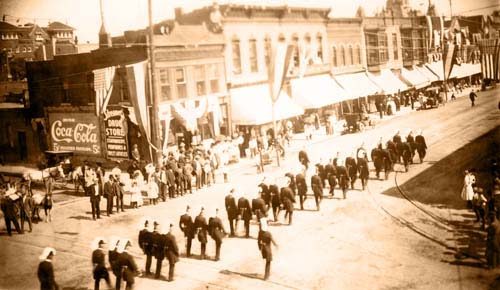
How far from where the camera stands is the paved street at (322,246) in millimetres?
10938

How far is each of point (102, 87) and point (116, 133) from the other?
3457mm

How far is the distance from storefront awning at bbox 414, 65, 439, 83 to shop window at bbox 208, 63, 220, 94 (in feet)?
92.1

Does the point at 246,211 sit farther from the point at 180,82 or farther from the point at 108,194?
the point at 180,82

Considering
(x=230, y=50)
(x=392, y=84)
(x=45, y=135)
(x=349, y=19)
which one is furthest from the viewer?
(x=392, y=84)

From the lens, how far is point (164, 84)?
25.0m

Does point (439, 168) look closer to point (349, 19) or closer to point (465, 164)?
point (465, 164)

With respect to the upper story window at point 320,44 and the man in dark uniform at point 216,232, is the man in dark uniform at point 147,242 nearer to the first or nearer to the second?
the man in dark uniform at point 216,232

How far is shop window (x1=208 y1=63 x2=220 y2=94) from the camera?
28.3 metres

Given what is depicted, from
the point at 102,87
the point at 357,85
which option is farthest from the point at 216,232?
the point at 357,85

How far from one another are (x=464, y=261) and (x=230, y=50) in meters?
21.6

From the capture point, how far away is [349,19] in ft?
134

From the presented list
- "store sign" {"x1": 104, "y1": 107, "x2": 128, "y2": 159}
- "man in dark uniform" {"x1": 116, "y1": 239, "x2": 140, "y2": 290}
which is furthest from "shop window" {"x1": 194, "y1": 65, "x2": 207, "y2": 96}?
"man in dark uniform" {"x1": 116, "y1": 239, "x2": 140, "y2": 290}

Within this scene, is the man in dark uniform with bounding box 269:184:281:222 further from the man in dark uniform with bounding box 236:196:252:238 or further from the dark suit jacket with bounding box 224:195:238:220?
the dark suit jacket with bounding box 224:195:238:220

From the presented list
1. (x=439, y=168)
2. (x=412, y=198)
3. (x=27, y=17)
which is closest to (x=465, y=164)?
(x=439, y=168)
